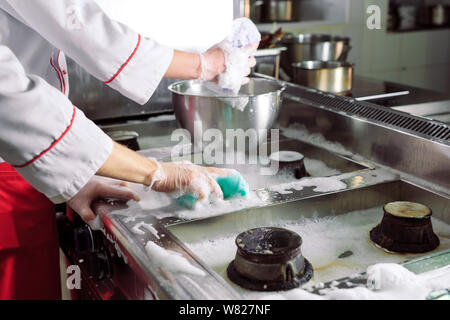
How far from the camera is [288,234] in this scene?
3.47 ft

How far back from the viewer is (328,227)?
1310 mm

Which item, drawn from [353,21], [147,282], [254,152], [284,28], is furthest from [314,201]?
[353,21]

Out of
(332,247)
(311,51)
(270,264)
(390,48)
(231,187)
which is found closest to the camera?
(270,264)

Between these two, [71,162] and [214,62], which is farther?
[214,62]

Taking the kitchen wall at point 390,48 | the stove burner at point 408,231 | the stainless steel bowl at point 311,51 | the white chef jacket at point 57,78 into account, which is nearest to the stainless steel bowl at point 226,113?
the white chef jacket at point 57,78

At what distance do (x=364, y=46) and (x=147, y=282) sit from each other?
4.37m

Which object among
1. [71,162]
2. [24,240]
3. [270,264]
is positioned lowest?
[24,240]

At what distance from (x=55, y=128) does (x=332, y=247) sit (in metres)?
0.68

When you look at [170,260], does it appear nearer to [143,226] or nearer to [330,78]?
[143,226]

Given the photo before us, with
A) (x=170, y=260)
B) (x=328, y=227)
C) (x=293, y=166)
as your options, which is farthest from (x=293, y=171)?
(x=170, y=260)

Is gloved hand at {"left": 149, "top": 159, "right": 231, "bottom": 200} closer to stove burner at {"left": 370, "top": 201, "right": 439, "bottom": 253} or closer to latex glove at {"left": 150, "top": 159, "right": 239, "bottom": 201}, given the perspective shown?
latex glove at {"left": 150, "top": 159, "right": 239, "bottom": 201}

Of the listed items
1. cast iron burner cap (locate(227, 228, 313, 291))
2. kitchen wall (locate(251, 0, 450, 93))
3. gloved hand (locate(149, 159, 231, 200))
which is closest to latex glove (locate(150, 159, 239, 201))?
gloved hand (locate(149, 159, 231, 200))

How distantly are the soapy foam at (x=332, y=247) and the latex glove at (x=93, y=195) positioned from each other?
0.80ft

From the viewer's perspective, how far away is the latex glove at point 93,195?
1.33 m
